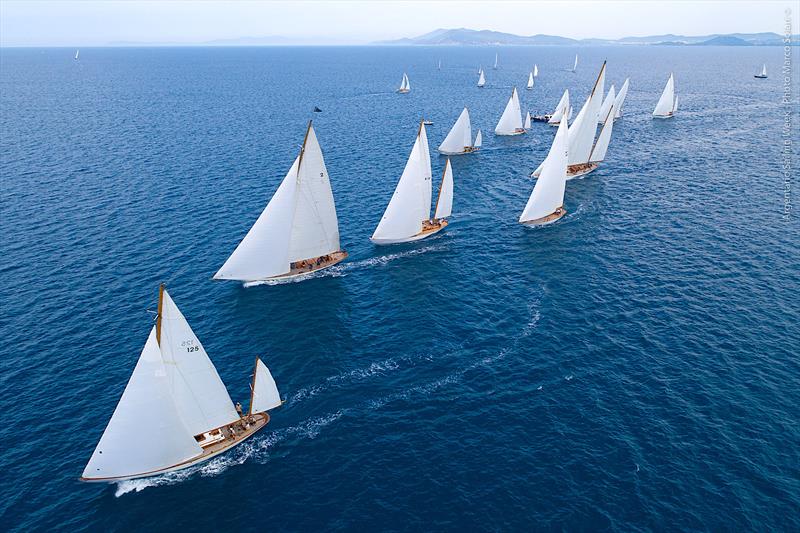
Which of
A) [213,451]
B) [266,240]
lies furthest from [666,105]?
[213,451]

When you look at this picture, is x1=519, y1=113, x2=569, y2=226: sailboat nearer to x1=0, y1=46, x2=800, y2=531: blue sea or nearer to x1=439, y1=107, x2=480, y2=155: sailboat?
x1=0, y1=46, x2=800, y2=531: blue sea

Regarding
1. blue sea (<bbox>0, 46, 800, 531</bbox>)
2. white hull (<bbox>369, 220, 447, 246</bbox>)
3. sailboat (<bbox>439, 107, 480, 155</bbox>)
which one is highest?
sailboat (<bbox>439, 107, 480, 155</bbox>)

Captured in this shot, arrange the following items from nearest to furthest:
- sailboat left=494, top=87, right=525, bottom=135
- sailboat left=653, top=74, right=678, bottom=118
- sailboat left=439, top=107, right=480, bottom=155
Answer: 1. sailboat left=439, top=107, right=480, bottom=155
2. sailboat left=494, top=87, right=525, bottom=135
3. sailboat left=653, top=74, right=678, bottom=118

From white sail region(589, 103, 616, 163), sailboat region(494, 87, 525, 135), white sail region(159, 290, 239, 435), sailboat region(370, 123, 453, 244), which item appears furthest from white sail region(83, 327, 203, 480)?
sailboat region(494, 87, 525, 135)

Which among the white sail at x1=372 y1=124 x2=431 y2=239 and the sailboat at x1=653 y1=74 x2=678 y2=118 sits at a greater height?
the sailboat at x1=653 y1=74 x2=678 y2=118

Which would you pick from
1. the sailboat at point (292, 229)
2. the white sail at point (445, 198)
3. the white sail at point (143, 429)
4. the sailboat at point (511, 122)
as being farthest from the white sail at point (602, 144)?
the white sail at point (143, 429)

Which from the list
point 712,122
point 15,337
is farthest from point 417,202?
point 712,122

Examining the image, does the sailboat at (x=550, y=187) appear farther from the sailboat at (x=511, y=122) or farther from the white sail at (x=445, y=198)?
the sailboat at (x=511, y=122)

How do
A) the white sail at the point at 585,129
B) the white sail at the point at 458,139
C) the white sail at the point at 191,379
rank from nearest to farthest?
the white sail at the point at 191,379 → the white sail at the point at 585,129 → the white sail at the point at 458,139
